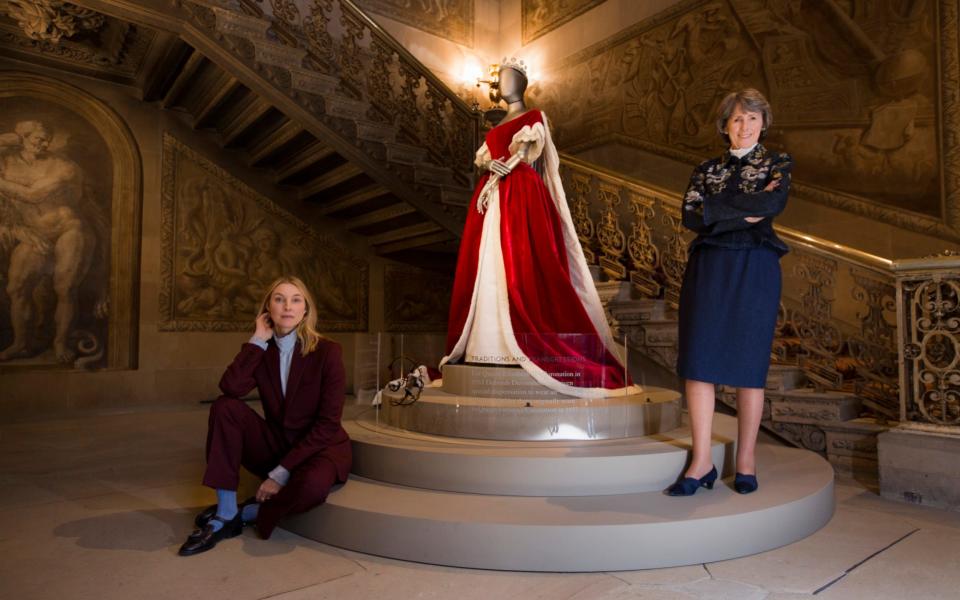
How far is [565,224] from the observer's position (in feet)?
10.9

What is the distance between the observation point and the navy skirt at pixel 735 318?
2.26 metres

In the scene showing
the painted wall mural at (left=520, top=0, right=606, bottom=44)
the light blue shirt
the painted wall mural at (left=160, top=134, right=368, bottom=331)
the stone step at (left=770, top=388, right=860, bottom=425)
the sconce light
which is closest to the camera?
the light blue shirt

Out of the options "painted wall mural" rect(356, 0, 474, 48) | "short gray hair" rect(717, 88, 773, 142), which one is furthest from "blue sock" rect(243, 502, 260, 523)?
"painted wall mural" rect(356, 0, 474, 48)

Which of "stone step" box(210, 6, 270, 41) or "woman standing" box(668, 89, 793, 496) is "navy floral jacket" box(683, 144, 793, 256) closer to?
"woman standing" box(668, 89, 793, 496)

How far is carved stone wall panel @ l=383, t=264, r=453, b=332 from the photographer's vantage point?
7875 mm

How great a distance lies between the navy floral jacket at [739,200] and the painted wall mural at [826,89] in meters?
3.83

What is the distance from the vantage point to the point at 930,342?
3031 mm

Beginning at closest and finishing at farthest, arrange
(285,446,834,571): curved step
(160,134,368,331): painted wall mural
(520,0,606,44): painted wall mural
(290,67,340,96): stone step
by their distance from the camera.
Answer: (285,446,834,571): curved step → (290,67,340,96): stone step → (160,134,368,331): painted wall mural → (520,0,606,44): painted wall mural

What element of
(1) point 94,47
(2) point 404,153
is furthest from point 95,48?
(2) point 404,153

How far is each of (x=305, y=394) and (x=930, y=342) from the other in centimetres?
308

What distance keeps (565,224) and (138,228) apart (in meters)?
4.96

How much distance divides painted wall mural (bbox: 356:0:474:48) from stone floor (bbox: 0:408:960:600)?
25.6ft

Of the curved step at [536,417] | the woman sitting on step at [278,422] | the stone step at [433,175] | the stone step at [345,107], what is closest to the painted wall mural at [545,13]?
the stone step at [433,175]

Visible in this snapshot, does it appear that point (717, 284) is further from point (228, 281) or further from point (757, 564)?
point (228, 281)
